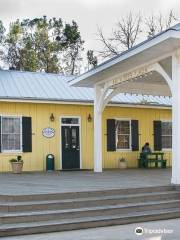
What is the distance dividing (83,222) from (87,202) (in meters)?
0.84

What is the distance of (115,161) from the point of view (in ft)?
56.9

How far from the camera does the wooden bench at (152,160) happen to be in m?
17.4

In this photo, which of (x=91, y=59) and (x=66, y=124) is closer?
(x=66, y=124)

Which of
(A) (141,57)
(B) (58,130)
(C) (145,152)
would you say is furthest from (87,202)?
(C) (145,152)

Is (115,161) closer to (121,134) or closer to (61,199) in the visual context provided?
(121,134)

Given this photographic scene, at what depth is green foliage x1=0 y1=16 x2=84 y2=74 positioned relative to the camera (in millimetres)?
34844

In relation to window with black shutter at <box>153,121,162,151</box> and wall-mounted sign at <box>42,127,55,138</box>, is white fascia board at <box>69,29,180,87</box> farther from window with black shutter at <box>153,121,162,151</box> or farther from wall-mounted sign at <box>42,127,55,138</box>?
window with black shutter at <box>153,121,162,151</box>

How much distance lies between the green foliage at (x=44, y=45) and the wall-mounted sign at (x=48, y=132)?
739 inches

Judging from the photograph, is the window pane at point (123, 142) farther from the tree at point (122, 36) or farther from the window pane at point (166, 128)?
the tree at point (122, 36)

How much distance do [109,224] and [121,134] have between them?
9.33m

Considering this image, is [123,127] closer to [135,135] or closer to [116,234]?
[135,135]

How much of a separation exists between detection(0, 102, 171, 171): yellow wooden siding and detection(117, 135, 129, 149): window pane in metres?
0.24

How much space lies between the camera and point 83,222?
806 centimetres

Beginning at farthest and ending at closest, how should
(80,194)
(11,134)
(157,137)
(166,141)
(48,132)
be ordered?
(166,141)
(157,137)
(48,132)
(11,134)
(80,194)
